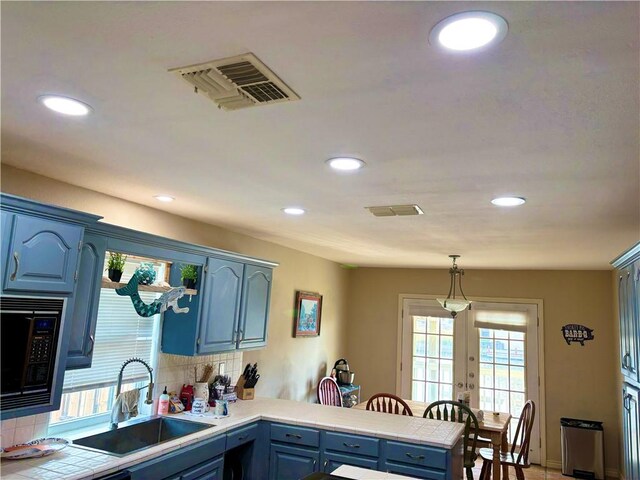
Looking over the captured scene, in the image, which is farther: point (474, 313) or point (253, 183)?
point (474, 313)

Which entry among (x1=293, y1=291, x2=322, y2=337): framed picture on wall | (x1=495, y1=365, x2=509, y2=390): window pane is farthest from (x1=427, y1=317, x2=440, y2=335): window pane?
(x1=293, y1=291, x2=322, y2=337): framed picture on wall

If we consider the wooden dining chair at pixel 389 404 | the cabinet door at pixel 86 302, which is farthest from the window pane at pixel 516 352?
the cabinet door at pixel 86 302

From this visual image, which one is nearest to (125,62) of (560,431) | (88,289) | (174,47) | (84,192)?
(174,47)

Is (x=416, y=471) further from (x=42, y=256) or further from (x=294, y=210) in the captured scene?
(x=42, y=256)

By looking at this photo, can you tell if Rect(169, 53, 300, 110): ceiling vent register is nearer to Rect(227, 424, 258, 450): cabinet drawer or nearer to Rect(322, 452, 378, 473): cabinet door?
Rect(227, 424, 258, 450): cabinet drawer

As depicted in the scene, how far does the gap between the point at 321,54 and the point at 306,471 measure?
10.2 feet

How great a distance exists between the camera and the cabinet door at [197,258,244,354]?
3.46 meters

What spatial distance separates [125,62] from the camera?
1.31 meters

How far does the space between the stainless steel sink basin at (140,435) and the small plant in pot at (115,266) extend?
972mm

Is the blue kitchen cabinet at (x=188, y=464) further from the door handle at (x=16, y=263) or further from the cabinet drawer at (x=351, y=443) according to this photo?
the door handle at (x=16, y=263)

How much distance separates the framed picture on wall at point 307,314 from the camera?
5453 mm

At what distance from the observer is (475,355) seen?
20.4ft

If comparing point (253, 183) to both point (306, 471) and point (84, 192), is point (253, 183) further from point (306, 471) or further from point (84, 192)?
point (306, 471)

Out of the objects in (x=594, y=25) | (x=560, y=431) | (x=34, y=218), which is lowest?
(x=560, y=431)
